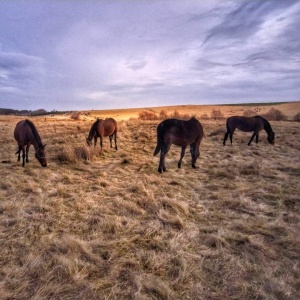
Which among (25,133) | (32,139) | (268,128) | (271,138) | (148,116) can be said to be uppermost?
(148,116)

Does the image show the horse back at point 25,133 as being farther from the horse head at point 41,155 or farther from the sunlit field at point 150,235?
the sunlit field at point 150,235

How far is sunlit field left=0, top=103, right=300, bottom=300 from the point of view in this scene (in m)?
3.00

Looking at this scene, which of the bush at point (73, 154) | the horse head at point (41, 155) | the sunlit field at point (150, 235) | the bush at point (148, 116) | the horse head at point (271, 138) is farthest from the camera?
the bush at point (148, 116)

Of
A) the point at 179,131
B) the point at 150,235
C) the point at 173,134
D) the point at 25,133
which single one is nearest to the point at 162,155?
the point at 173,134

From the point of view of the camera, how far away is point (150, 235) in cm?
423

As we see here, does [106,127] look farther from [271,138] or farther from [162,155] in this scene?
[271,138]

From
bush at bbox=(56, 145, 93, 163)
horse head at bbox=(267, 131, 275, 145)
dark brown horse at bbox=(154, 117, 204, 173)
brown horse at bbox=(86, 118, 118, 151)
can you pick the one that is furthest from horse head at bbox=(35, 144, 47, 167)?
horse head at bbox=(267, 131, 275, 145)

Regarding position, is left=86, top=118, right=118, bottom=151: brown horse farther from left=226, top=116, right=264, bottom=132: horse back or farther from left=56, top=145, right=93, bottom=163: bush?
left=226, top=116, right=264, bottom=132: horse back

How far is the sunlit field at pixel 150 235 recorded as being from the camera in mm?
3002

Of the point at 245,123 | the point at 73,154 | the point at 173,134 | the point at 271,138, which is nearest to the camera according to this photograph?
the point at 173,134

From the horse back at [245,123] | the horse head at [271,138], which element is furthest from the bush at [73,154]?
the horse head at [271,138]

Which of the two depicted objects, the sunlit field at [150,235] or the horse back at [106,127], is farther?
the horse back at [106,127]

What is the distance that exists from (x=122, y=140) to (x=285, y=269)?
45.6 ft

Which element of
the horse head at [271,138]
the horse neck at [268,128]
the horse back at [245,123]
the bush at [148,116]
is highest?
the bush at [148,116]
